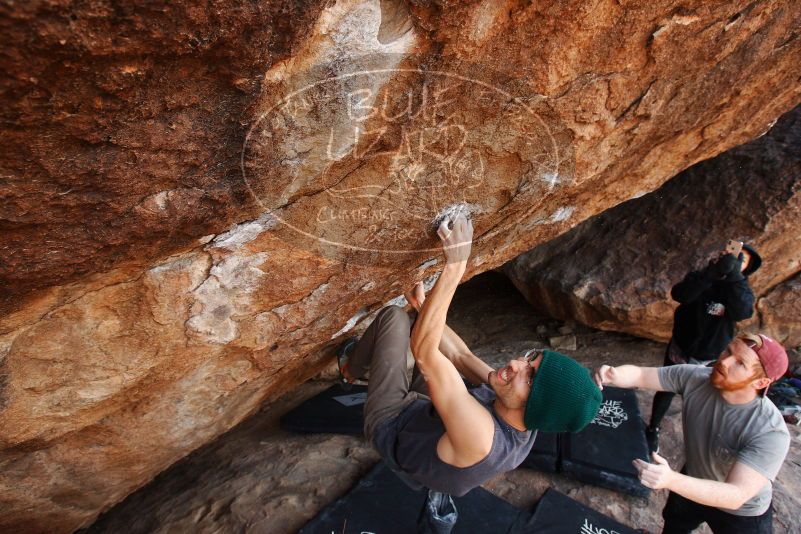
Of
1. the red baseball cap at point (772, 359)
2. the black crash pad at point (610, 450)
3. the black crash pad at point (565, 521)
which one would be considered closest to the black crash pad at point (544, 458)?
the black crash pad at point (610, 450)

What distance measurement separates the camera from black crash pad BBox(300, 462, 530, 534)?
2740 mm

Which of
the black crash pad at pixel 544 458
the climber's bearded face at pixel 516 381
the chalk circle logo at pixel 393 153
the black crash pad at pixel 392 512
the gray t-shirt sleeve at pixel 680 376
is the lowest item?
the black crash pad at pixel 544 458

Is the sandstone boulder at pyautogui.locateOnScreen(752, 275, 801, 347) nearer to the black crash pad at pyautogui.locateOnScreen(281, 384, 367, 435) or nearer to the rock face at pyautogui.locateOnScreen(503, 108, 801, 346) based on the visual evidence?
the rock face at pyautogui.locateOnScreen(503, 108, 801, 346)

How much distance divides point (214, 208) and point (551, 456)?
2600mm

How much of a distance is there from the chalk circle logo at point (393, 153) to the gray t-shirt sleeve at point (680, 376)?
3.36ft

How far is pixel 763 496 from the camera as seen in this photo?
198 cm

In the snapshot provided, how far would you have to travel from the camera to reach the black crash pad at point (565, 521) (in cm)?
278

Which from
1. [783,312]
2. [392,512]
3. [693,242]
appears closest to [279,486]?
[392,512]

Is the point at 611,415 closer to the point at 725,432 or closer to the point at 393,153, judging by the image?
the point at 725,432

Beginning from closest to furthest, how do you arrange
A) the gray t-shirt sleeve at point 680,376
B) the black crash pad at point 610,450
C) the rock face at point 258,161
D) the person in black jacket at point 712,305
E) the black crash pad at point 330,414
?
the rock face at point 258,161 → the gray t-shirt sleeve at point 680,376 → the person in black jacket at point 712,305 → the black crash pad at point 610,450 → the black crash pad at point 330,414

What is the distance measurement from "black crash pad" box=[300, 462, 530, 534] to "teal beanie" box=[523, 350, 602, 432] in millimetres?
1400

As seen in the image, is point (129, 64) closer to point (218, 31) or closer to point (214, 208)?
point (218, 31)

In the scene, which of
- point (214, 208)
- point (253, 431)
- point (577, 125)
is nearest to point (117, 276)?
point (214, 208)

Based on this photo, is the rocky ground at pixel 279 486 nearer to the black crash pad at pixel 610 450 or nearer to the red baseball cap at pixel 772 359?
the black crash pad at pixel 610 450
